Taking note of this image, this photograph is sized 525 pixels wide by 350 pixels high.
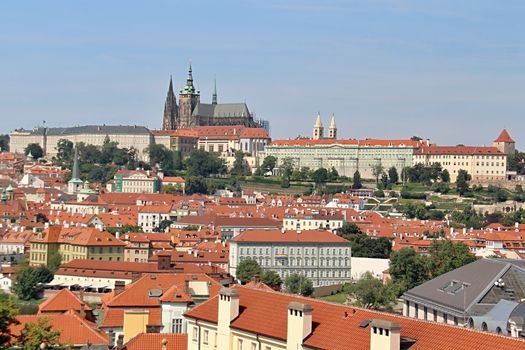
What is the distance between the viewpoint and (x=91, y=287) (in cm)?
6344

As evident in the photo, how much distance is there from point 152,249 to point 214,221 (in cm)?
2034

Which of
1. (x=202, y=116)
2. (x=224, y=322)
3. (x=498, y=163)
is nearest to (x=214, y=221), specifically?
(x=498, y=163)

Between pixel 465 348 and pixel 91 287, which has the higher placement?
pixel 465 348

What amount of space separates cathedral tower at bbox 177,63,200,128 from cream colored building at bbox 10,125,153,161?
1277 cm

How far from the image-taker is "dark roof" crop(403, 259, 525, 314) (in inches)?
1432

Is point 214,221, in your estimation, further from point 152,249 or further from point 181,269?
point 181,269

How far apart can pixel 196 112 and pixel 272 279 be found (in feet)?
416

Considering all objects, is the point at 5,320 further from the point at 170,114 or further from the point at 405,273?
the point at 170,114

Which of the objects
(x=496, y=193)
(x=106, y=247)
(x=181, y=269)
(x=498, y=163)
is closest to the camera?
(x=181, y=269)

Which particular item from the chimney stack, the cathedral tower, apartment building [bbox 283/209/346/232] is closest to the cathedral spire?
the cathedral tower

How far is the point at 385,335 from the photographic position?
18078 mm

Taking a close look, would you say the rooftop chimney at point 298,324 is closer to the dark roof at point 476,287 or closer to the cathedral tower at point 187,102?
A: the dark roof at point 476,287

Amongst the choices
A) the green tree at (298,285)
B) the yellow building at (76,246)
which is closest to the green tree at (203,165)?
the yellow building at (76,246)

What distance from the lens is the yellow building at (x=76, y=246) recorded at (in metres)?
75.6
